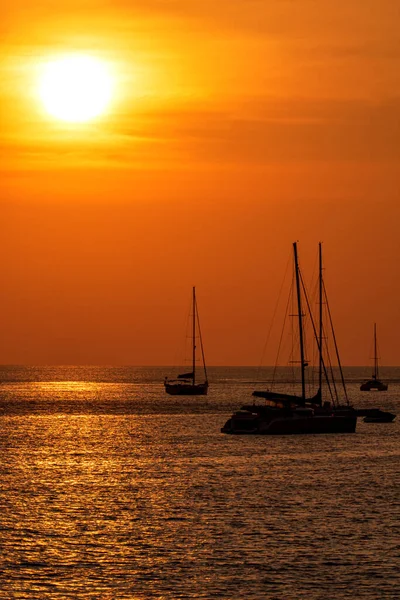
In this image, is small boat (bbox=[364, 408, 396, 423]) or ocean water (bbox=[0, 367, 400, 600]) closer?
ocean water (bbox=[0, 367, 400, 600])

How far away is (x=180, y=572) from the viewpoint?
166ft

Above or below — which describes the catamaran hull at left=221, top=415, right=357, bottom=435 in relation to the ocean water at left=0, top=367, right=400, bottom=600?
above

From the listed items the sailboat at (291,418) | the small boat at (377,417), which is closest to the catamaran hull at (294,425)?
the sailboat at (291,418)

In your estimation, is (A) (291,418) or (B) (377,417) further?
(B) (377,417)

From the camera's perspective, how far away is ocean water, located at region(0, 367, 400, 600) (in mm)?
48656

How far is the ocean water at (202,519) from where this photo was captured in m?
48.7

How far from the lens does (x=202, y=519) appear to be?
64.4 metres

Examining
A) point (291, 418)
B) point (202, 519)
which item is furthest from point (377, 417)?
point (202, 519)

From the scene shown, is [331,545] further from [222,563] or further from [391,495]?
[391,495]

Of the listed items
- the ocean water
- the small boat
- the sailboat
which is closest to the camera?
the ocean water

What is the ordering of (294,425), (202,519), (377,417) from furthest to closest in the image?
(377,417), (294,425), (202,519)

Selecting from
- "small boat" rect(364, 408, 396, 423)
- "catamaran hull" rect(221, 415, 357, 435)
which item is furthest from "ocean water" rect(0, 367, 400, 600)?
"small boat" rect(364, 408, 396, 423)

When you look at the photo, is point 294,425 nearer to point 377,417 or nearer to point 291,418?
point 291,418

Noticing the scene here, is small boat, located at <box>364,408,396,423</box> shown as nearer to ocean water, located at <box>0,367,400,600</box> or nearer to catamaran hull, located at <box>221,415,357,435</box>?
catamaran hull, located at <box>221,415,357,435</box>
